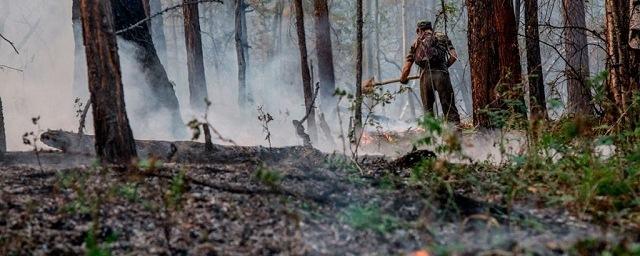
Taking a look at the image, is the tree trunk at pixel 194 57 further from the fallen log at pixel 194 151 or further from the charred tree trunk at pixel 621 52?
the charred tree trunk at pixel 621 52

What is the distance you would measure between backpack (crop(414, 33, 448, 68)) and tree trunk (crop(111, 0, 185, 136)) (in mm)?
4089

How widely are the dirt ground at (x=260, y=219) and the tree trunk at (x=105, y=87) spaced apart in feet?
1.04

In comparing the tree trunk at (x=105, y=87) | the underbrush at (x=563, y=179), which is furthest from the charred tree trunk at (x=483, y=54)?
the tree trunk at (x=105, y=87)

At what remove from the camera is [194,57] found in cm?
1641

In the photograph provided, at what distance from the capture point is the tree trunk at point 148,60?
9883 mm

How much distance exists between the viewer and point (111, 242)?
3008mm

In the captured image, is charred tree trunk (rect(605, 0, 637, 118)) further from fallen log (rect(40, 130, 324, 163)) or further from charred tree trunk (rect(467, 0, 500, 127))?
fallen log (rect(40, 130, 324, 163))

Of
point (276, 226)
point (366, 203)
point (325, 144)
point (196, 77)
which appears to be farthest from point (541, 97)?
point (196, 77)

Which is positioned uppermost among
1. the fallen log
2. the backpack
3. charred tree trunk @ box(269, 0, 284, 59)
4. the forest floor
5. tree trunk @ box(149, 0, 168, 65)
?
charred tree trunk @ box(269, 0, 284, 59)

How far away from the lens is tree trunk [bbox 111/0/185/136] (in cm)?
988

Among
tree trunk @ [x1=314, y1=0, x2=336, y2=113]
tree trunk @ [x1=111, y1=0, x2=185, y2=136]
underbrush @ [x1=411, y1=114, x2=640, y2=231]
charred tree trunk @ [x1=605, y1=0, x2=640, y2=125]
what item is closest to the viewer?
underbrush @ [x1=411, y1=114, x2=640, y2=231]

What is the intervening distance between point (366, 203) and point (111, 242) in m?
1.41

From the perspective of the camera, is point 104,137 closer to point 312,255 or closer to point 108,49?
point 108,49

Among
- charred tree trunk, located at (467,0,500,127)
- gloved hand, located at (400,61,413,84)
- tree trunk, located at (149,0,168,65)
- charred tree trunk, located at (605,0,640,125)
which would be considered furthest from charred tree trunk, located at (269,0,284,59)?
charred tree trunk, located at (605,0,640,125)
